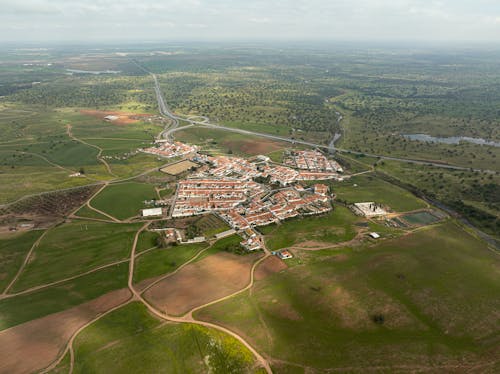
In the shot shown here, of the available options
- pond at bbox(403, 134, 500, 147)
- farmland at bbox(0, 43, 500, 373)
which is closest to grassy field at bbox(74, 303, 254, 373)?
farmland at bbox(0, 43, 500, 373)

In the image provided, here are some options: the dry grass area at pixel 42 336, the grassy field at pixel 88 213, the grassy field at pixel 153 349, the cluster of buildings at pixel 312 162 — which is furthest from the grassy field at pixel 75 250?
the cluster of buildings at pixel 312 162

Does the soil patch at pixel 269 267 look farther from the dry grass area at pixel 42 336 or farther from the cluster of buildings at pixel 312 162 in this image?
the cluster of buildings at pixel 312 162

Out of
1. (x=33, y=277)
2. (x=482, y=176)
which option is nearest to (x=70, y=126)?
(x=33, y=277)

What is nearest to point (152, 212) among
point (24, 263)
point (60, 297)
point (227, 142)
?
point (24, 263)

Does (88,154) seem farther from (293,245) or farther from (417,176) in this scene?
(417,176)

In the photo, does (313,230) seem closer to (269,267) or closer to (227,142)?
(269,267)
